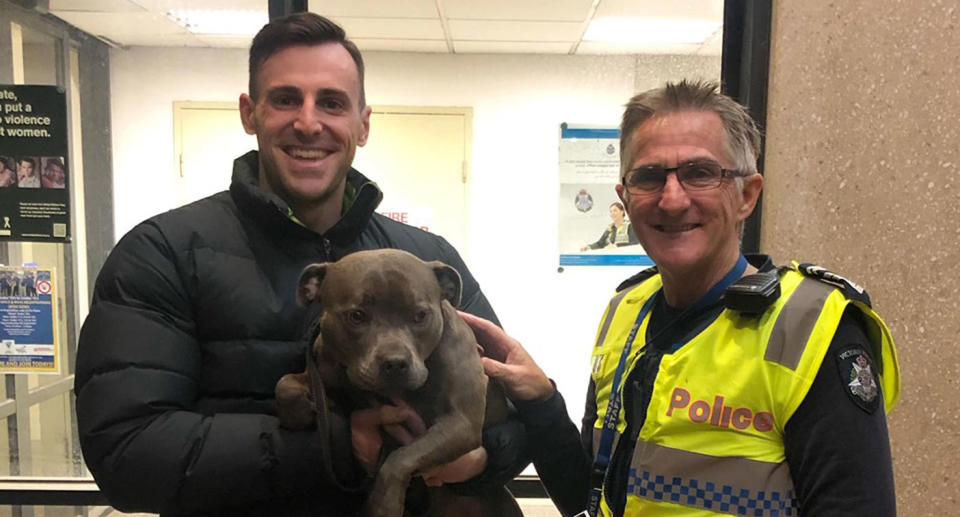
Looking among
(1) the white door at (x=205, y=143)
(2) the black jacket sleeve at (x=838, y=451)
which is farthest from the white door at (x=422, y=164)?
(2) the black jacket sleeve at (x=838, y=451)

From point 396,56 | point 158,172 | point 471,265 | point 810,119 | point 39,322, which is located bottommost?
point 39,322

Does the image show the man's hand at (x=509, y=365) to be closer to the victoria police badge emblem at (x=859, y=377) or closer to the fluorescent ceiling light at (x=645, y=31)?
the victoria police badge emblem at (x=859, y=377)

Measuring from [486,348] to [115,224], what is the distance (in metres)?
2.07

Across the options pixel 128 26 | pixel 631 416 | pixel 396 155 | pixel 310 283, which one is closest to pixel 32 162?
pixel 128 26

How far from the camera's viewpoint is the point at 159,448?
3.72 ft

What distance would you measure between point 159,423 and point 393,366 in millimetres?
423

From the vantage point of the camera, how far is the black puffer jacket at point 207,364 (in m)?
1.15

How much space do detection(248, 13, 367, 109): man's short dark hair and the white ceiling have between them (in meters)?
1.46

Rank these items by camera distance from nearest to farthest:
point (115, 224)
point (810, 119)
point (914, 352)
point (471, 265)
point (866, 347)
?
point (866, 347) → point (914, 352) → point (810, 119) → point (115, 224) → point (471, 265)

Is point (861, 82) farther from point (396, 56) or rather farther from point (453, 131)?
point (396, 56)

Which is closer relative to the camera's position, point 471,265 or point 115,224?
point 115,224

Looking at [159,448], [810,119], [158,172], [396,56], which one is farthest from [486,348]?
[158,172]

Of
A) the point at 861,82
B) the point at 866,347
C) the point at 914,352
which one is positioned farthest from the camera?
the point at 861,82

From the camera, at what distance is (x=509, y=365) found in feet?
4.97
